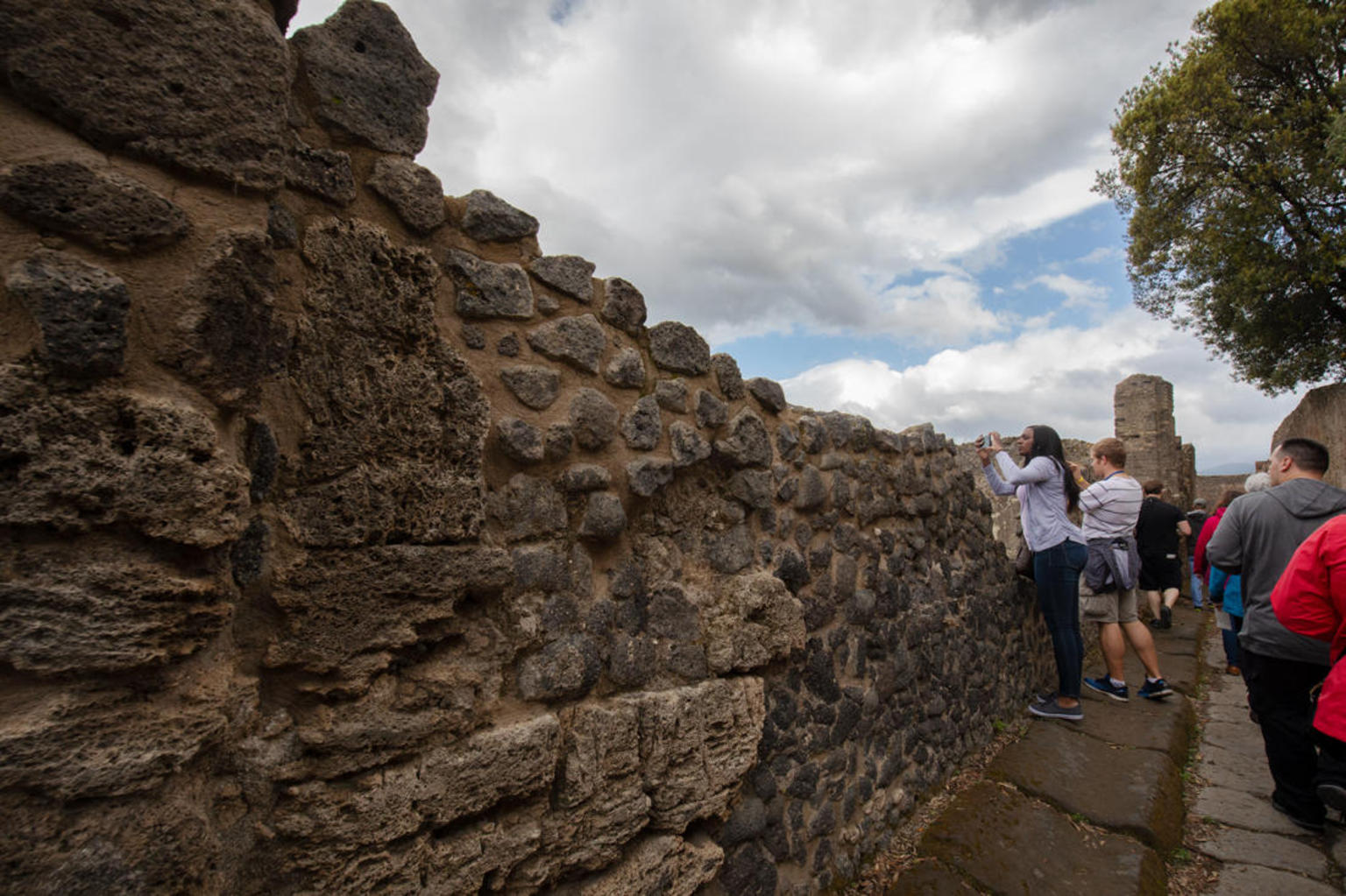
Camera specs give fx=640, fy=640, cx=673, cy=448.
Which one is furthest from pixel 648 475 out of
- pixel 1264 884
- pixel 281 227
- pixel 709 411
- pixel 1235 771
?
pixel 1235 771

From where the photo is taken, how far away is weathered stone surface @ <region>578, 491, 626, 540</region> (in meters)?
1.82

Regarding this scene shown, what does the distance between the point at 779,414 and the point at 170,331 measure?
6.64 ft

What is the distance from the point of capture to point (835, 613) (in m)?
2.78

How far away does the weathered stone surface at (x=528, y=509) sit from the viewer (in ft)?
5.45

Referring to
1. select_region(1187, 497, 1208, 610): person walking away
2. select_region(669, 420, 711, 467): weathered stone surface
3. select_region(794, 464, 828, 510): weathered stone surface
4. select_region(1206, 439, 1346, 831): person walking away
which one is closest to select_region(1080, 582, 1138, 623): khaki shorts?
select_region(1206, 439, 1346, 831): person walking away

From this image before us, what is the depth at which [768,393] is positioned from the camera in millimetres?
2531

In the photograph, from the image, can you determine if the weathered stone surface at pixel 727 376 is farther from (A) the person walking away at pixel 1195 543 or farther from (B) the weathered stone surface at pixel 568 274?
(A) the person walking away at pixel 1195 543

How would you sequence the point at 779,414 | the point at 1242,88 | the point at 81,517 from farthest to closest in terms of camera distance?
1. the point at 1242,88
2. the point at 779,414
3. the point at 81,517

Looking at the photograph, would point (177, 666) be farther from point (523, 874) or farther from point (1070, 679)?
point (1070, 679)

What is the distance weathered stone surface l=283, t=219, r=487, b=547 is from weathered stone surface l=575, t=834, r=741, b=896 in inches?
41.5

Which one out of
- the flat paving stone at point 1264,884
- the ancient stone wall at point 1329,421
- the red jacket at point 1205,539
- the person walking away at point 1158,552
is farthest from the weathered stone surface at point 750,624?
the ancient stone wall at point 1329,421

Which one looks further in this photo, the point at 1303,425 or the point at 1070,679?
the point at 1303,425

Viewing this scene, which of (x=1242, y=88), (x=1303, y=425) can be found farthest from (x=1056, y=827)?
(x=1242, y=88)

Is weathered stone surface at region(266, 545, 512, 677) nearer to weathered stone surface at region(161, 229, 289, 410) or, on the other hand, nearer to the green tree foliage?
weathered stone surface at region(161, 229, 289, 410)
